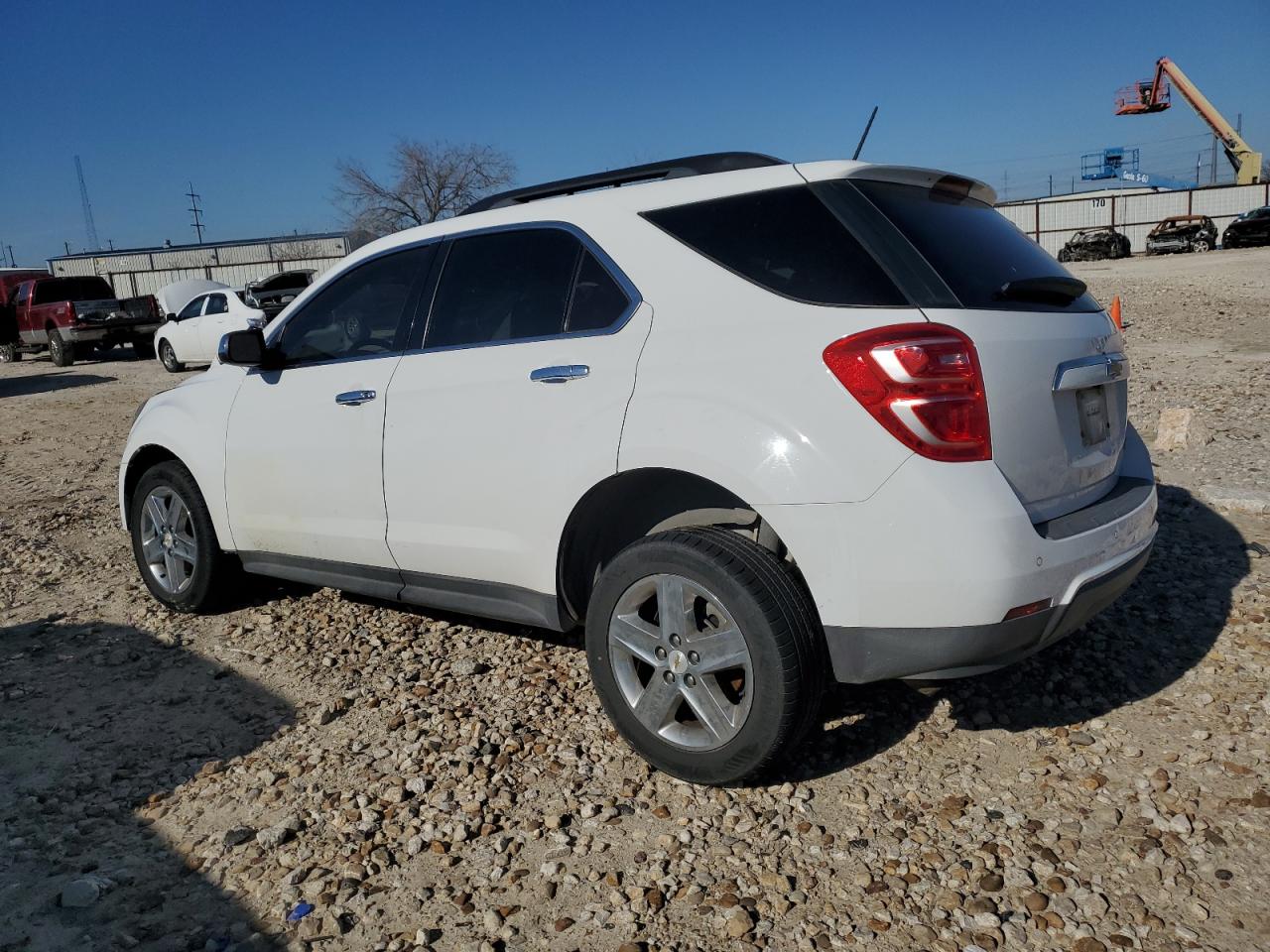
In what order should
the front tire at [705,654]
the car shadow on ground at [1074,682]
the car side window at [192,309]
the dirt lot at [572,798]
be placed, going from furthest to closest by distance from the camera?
the car side window at [192,309] < the car shadow on ground at [1074,682] < the front tire at [705,654] < the dirt lot at [572,798]

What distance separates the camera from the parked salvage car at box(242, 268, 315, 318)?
17.0m

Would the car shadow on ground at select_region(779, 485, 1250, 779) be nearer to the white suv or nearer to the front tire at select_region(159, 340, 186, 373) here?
the white suv

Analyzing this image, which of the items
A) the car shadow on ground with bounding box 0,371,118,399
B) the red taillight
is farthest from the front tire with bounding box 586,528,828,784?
the car shadow on ground with bounding box 0,371,118,399

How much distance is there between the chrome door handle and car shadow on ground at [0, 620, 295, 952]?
173 cm

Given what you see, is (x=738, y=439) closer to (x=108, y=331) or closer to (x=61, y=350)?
(x=108, y=331)

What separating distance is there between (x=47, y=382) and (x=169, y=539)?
51.6 feet

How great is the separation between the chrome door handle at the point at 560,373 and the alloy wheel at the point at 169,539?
7.98 ft

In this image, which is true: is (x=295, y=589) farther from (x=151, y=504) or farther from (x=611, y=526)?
(x=611, y=526)

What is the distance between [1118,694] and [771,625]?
5.51ft

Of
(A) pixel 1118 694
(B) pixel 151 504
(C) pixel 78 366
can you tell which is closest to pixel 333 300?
(B) pixel 151 504

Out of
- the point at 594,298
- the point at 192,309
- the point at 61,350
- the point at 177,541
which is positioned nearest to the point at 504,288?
the point at 594,298

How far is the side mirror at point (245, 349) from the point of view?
14.0ft

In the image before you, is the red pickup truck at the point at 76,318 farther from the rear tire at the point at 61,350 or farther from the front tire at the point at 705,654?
the front tire at the point at 705,654

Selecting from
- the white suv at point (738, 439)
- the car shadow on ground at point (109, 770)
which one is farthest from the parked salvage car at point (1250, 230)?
the car shadow on ground at point (109, 770)
